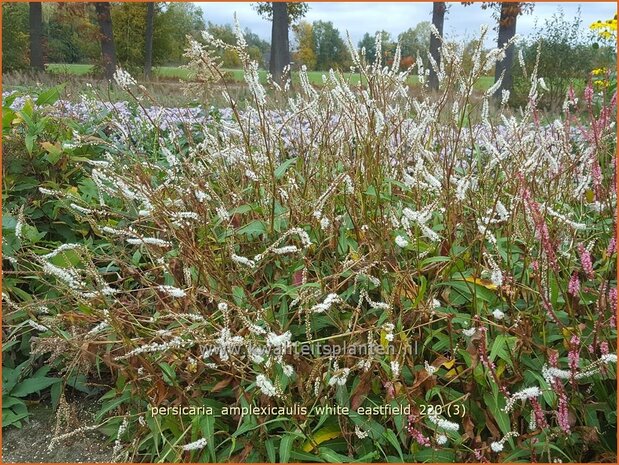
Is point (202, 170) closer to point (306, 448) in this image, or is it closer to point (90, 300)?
point (90, 300)

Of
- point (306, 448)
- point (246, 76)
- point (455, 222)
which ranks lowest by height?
point (306, 448)

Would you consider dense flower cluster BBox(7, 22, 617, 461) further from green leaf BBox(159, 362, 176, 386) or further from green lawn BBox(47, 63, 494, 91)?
green lawn BBox(47, 63, 494, 91)

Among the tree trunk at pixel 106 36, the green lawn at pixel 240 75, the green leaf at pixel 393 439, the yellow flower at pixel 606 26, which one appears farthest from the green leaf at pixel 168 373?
the tree trunk at pixel 106 36

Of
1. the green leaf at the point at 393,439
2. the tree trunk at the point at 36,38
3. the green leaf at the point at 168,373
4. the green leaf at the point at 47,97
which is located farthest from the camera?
the tree trunk at the point at 36,38

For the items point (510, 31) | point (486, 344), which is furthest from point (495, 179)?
point (510, 31)

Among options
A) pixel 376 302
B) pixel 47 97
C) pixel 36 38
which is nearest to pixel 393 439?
pixel 376 302

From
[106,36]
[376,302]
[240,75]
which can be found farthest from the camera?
[106,36]

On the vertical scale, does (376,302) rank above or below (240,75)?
below

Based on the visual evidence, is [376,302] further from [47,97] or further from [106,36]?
[106,36]

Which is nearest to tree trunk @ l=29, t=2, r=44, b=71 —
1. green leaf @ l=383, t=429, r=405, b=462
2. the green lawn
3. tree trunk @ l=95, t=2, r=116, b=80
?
the green lawn

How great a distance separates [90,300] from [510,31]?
1327cm

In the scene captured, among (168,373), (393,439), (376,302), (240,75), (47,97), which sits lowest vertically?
(393,439)

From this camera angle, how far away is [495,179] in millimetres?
2973

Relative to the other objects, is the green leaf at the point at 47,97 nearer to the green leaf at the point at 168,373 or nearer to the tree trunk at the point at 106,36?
the green leaf at the point at 168,373
